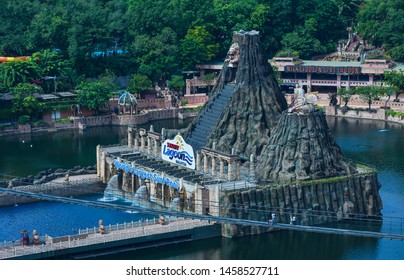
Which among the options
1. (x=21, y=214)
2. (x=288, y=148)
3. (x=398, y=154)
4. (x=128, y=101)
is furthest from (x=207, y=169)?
(x=128, y=101)

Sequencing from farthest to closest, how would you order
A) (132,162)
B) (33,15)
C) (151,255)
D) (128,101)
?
(33,15) → (128,101) → (132,162) → (151,255)

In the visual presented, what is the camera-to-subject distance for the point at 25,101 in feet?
568

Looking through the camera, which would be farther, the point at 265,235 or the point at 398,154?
the point at 398,154

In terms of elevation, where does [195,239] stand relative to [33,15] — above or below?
below

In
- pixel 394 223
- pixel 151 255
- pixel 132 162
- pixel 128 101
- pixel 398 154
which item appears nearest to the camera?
pixel 151 255

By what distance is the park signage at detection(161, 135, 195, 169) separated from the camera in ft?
409

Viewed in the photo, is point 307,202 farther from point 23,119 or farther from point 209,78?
point 209,78

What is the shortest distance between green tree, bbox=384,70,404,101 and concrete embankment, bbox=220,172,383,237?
64631mm

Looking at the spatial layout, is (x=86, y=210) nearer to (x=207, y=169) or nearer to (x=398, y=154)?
(x=207, y=169)

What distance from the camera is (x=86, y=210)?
124m

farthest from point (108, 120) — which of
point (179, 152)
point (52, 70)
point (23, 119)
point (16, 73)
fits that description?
point (179, 152)

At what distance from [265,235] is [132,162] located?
858 inches

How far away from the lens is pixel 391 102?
601 ft

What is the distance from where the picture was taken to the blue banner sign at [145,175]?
12350 cm
